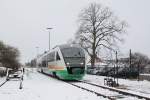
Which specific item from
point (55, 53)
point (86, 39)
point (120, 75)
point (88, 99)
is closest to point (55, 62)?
point (55, 53)

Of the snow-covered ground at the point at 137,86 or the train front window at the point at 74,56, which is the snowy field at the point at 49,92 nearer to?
the snow-covered ground at the point at 137,86

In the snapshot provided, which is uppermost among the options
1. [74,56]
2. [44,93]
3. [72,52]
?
[72,52]

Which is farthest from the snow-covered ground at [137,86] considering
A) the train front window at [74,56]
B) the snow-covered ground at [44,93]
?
the snow-covered ground at [44,93]

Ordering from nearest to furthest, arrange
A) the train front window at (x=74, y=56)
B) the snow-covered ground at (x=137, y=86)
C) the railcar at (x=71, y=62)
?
the snow-covered ground at (x=137, y=86) < the railcar at (x=71, y=62) < the train front window at (x=74, y=56)

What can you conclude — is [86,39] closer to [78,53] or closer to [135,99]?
[78,53]

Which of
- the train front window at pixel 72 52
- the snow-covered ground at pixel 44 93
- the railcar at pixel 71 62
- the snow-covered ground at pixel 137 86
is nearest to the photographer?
the snow-covered ground at pixel 44 93

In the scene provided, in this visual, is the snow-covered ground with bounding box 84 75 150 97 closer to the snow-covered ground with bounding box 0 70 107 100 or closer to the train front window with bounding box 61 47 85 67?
the train front window with bounding box 61 47 85 67

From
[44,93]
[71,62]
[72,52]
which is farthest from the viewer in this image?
[72,52]

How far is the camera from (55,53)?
3503 centimetres

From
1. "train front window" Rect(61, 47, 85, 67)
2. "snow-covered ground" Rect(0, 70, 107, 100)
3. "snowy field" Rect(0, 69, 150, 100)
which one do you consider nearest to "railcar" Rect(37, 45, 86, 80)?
"train front window" Rect(61, 47, 85, 67)

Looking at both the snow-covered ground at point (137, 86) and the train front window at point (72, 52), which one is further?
the train front window at point (72, 52)

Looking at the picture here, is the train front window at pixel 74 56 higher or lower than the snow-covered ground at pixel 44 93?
higher

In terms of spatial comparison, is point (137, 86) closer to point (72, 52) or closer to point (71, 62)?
point (71, 62)

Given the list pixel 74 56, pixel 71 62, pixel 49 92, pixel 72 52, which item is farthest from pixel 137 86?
pixel 49 92
